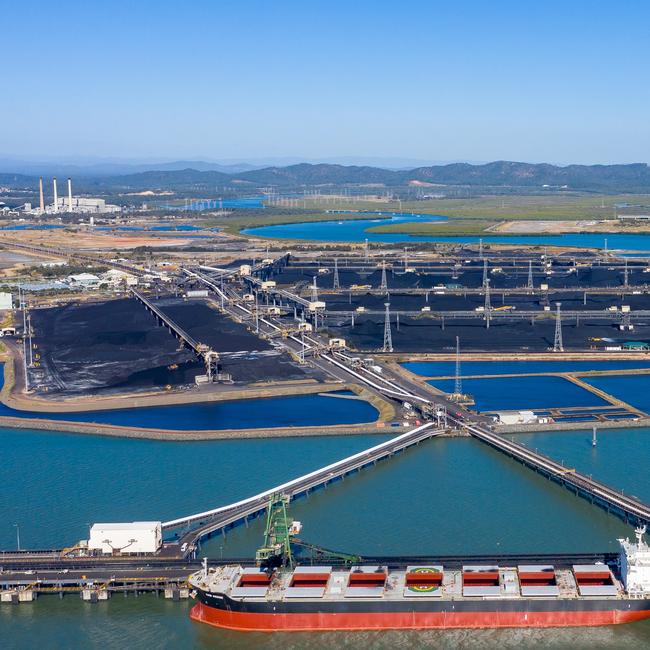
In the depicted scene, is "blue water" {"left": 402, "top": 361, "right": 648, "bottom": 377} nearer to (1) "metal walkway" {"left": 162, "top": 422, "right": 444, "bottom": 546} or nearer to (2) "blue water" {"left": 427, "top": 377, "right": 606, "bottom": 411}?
(2) "blue water" {"left": 427, "top": 377, "right": 606, "bottom": 411}

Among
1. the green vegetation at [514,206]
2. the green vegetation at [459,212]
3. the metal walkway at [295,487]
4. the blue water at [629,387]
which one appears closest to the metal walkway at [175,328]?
the metal walkway at [295,487]

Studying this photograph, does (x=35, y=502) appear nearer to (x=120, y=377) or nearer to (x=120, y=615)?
(x=120, y=615)

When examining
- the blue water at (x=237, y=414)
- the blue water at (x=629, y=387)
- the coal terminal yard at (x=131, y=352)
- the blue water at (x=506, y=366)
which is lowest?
the blue water at (x=237, y=414)

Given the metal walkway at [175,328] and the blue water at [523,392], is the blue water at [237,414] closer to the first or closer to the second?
the blue water at [523,392]

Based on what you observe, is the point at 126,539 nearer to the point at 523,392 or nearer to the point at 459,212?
the point at 523,392

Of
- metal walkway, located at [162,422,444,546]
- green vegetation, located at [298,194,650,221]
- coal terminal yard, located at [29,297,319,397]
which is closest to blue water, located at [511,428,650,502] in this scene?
metal walkway, located at [162,422,444,546]

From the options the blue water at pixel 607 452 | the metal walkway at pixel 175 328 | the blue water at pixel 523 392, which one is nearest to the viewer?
the blue water at pixel 607 452

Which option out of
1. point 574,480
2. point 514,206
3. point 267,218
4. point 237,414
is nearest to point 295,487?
point 574,480
